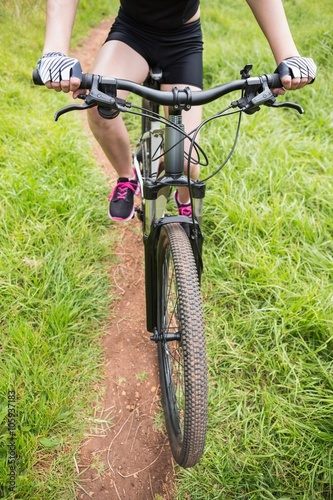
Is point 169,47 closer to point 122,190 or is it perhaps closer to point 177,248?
point 122,190

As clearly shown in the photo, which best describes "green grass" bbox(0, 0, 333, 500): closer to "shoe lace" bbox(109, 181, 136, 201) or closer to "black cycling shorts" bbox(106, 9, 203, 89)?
"shoe lace" bbox(109, 181, 136, 201)

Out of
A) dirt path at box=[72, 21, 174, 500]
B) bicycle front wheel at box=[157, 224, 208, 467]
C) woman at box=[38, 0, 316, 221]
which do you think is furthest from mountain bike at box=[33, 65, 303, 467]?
woman at box=[38, 0, 316, 221]

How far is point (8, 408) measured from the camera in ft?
6.59

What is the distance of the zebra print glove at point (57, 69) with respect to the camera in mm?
1377

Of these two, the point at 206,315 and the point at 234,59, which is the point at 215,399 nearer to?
the point at 206,315

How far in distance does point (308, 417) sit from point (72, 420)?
121 cm

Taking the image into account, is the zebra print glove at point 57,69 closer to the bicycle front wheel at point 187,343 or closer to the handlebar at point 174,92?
the handlebar at point 174,92

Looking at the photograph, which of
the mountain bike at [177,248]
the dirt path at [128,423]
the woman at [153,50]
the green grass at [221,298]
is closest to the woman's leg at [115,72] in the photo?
the woman at [153,50]

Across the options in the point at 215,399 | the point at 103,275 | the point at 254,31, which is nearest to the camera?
the point at 215,399

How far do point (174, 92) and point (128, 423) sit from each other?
5.48ft

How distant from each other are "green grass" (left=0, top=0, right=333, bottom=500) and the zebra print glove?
1.44 meters

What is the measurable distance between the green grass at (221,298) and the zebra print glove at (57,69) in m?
1.44

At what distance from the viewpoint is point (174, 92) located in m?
A: 1.45

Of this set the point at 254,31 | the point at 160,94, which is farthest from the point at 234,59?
the point at 160,94
